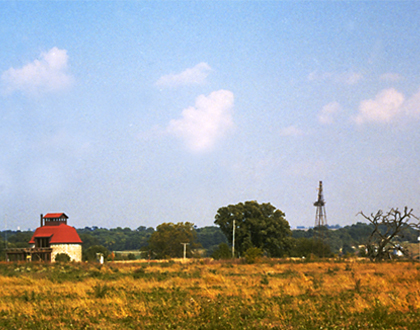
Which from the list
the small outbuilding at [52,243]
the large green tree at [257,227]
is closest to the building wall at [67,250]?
the small outbuilding at [52,243]

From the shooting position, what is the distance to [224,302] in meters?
15.5

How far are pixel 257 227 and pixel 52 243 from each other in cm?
3596

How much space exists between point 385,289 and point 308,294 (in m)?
3.26

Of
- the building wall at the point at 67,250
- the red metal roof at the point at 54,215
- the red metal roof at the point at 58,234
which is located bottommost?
the building wall at the point at 67,250

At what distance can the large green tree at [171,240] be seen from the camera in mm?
86188

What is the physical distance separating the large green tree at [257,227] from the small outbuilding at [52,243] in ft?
85.5

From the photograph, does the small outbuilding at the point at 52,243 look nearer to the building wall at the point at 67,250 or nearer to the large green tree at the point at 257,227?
the building wall at the point at 67,250

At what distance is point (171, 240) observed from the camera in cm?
8700

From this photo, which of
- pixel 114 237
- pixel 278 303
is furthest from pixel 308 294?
pixel 114 237

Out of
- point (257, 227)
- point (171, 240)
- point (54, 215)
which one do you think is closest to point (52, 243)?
point (54, 215)

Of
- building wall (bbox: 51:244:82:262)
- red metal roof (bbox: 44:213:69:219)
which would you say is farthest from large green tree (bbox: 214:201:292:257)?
red metal roof (bbox: 44:213:69:219)

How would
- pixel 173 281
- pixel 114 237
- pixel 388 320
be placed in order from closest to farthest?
pixel 388 320 < pixel 173 281 < pixel 114 237

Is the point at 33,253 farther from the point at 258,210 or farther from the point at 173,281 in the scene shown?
the point at 173,281

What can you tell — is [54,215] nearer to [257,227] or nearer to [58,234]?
[58,234]
